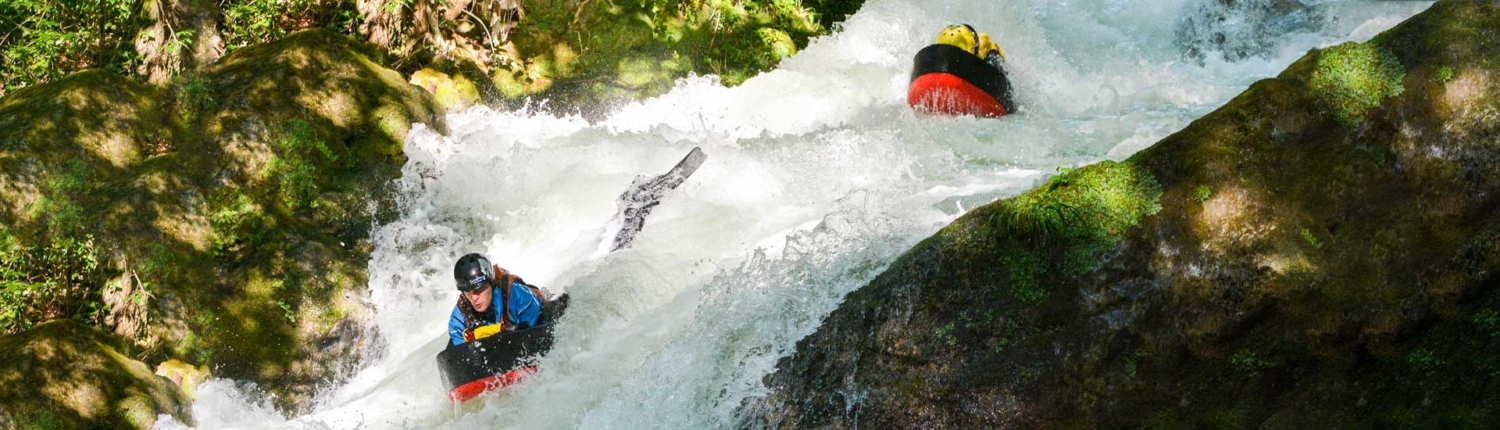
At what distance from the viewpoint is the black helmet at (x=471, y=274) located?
19.1 ft

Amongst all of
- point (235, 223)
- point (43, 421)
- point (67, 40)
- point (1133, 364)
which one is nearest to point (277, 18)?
point (67, 40)

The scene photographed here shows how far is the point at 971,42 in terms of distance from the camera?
25.5ft

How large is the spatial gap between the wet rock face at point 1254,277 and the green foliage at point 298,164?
4846 mm

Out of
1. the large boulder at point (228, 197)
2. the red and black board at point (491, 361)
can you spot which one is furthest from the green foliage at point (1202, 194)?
the large boulder at point (228, 197)

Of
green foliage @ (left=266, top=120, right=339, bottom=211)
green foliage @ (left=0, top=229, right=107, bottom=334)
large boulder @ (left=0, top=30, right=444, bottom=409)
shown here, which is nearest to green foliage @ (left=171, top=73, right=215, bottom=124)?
large boulder @ (left=0, top=30, right=444, bottom=409)

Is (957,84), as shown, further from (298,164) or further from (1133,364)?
(298,164)

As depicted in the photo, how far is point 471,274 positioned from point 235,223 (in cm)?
239

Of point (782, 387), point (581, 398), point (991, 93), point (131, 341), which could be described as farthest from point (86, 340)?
point (991, 93)

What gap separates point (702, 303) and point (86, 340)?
401 centimetres

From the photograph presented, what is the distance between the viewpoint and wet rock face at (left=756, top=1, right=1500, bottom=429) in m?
3.32

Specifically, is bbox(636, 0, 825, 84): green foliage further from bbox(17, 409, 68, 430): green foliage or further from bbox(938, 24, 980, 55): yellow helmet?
bbox(17, 409, 68, 430): green foliage

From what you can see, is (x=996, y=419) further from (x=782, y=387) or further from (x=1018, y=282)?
(x=782, y=387)

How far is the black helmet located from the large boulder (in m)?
1.52

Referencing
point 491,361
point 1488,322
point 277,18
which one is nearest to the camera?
point 1488,322
